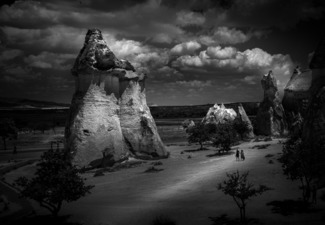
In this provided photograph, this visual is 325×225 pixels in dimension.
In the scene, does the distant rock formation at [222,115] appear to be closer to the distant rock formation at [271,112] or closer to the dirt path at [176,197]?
the distant rock formation at [271,112]

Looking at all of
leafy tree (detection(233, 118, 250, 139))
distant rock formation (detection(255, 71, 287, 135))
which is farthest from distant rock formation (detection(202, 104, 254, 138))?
distant rock formation (detection(255, 71, 287, 135))

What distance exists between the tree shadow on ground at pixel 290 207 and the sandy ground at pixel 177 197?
362mm

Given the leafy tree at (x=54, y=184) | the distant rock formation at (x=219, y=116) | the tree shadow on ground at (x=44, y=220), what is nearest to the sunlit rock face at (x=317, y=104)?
the leafy tree at (x=54, y=184)

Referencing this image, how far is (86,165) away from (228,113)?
41.6 m

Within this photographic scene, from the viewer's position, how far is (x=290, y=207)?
48.0ft

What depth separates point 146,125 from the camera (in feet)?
112

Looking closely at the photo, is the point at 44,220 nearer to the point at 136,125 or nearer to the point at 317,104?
the point at 317,104

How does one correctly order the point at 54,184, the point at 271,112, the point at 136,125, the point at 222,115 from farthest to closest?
1. the point at 222,115
2. the point at 271,112
3. the point at 136,125
4. the point at 54,184

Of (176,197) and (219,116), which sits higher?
(219,116)

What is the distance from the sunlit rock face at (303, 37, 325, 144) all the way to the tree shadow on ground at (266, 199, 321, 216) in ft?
10.7

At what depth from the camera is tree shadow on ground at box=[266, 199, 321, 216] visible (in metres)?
13.9

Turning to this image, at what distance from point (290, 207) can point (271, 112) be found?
4767cm

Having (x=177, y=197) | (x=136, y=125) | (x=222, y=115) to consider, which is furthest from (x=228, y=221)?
(x=222, y=115)

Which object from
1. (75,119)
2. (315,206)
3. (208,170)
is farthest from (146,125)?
(315,206)
